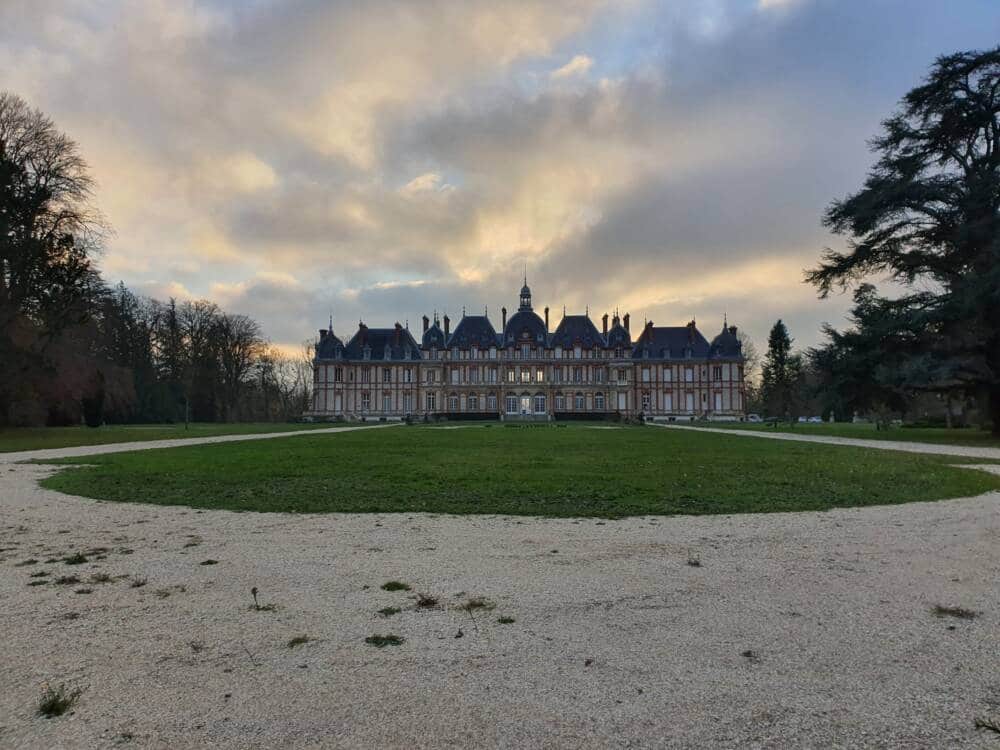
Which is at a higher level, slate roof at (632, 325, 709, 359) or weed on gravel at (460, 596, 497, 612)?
slate roof at (632, 325, 709, 359)

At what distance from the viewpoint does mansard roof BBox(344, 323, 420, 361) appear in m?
71.0

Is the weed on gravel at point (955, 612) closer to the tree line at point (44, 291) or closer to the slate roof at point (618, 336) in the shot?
the tree line at point (44, 291)

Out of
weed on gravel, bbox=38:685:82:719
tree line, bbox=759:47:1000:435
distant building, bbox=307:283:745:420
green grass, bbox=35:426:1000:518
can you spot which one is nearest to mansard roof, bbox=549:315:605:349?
distant building, bbox=307:283:745:420

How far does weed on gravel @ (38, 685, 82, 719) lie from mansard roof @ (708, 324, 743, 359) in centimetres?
7180

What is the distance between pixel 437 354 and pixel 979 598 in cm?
6658

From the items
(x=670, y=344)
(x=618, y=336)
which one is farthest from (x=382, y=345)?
(x=670, y=344)

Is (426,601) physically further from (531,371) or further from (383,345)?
(383,345)

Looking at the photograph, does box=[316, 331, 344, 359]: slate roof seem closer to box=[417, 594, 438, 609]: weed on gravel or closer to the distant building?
the distant building

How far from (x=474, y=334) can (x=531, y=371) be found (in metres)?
8.34

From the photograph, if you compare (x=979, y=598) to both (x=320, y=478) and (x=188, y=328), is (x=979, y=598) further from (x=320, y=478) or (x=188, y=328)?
(x=188, y=328)

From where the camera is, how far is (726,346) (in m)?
69.2

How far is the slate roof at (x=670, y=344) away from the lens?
230 ft

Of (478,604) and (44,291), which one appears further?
(44,291)

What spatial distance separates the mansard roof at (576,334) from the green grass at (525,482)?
5272 centimetres
